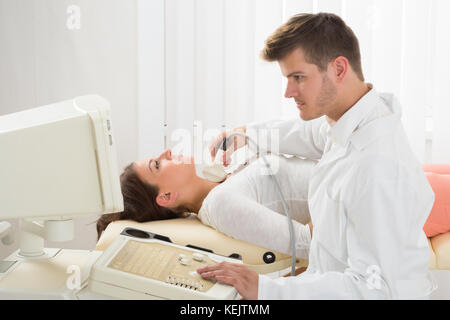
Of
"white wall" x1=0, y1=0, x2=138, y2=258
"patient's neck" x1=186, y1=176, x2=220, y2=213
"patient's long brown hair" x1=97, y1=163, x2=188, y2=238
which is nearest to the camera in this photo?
"patient's long brown hair" x1=97, y1=163, x2=188, y2=238

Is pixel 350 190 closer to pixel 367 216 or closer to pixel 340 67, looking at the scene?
pixel 367 216

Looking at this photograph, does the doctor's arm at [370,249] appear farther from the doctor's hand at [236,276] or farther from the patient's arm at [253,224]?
the patient's arm at [253,224]

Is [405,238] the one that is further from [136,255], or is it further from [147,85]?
[147,85]

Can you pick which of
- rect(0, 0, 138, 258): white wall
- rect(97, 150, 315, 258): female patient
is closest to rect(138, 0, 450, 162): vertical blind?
rect(0, 0, 138, 258): white wall

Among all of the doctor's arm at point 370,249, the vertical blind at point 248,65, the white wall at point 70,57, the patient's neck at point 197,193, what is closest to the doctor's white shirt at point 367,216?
the doctor's arm at point 370,249

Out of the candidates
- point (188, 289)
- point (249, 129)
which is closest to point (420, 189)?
point (188, 289)

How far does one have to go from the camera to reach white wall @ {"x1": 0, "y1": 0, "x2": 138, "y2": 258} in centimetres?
261

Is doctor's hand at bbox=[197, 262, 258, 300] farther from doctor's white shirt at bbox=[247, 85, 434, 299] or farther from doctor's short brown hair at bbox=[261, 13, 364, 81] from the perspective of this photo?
doctor's short brown hair at bbox=[261, 13, 364, 81]

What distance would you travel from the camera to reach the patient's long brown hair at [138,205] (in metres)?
1.89

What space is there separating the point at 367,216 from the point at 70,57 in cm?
199

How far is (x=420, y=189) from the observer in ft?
4.08

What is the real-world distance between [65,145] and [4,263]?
0.38 m

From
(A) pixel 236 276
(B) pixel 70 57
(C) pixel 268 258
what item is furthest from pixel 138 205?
(B) pixel 70 57
